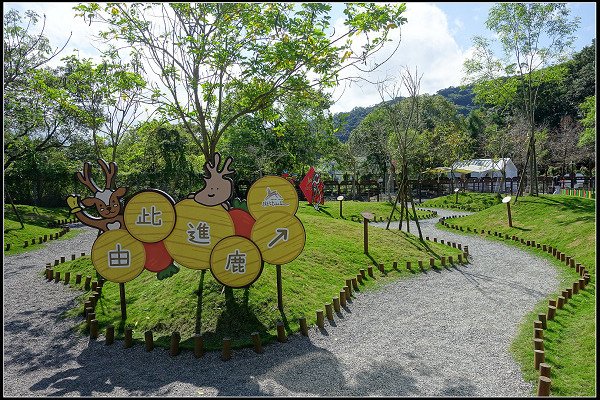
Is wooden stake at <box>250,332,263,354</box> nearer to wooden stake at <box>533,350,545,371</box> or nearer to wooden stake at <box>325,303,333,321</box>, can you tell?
wooden stake at <box>325,303,333,321</box>

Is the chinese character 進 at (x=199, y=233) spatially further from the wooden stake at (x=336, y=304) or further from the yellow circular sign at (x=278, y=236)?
the wooden stake at (x=336, y=304)

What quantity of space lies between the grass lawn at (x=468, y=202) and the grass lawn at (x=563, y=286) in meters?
6.83

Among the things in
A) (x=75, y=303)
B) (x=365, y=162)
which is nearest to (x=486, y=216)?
(x=75, y=303)

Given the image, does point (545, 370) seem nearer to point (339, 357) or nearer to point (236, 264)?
point (339, 357)

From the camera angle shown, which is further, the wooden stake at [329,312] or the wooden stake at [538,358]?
the wooden stake at [329,312]

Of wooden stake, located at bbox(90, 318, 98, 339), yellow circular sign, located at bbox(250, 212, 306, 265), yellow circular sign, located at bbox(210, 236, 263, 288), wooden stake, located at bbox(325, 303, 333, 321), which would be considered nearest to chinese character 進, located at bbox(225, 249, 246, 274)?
yellow circular sign, located at bbox(210, 236, 263, 288)

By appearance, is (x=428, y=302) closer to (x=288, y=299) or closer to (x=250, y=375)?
(x=288, y=299)

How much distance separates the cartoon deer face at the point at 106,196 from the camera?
7918 millimetres

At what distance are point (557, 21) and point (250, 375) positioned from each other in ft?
75.2

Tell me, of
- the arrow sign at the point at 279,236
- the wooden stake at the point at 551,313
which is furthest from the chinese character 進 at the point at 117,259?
the wooden stake at the point at 551,313

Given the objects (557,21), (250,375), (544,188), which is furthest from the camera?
(544,188)

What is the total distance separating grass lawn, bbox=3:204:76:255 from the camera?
57.7 feet

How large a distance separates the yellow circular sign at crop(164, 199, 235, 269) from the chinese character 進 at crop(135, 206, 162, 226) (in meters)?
0.36

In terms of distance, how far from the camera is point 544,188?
108 feet
